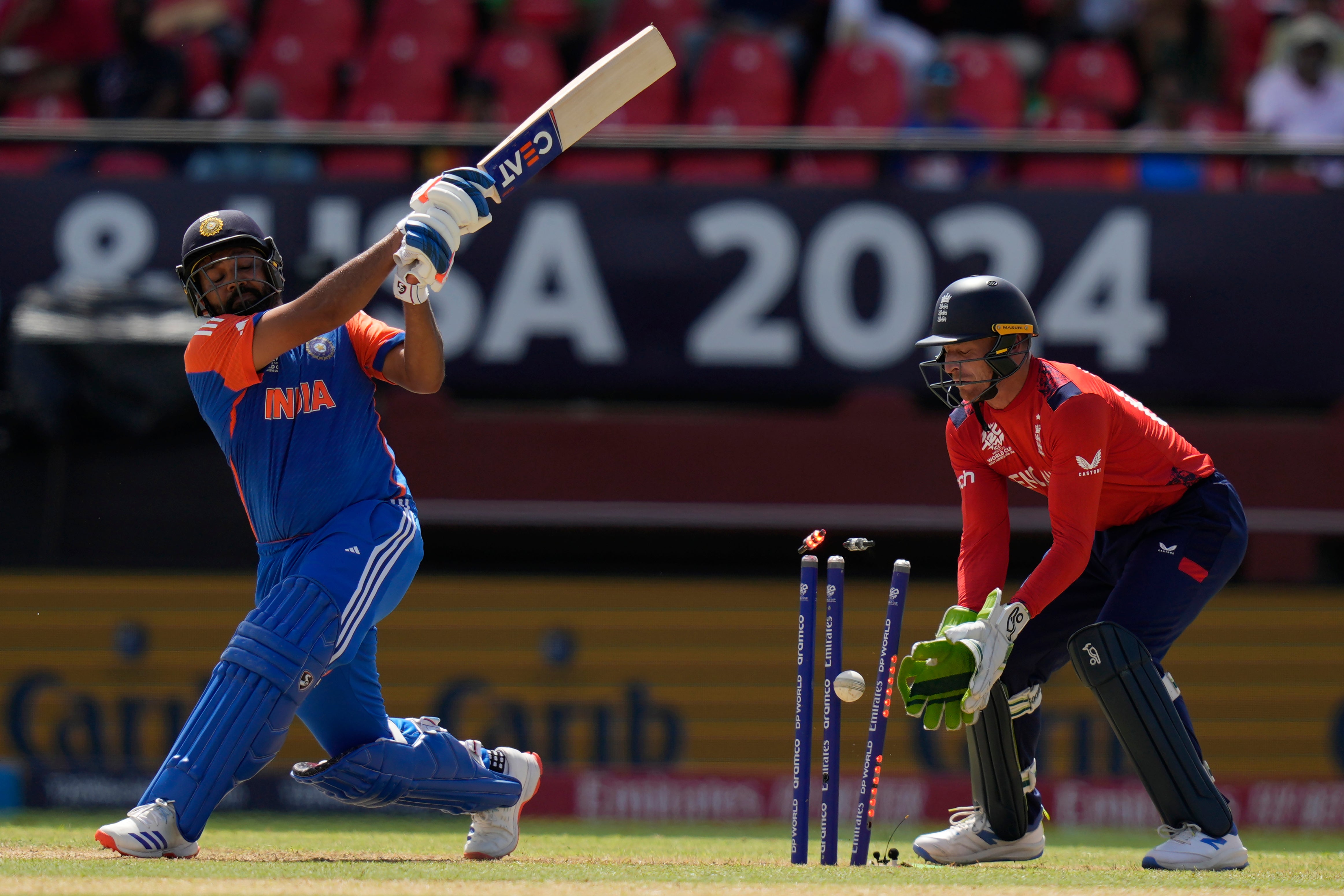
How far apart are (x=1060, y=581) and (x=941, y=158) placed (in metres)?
4.85

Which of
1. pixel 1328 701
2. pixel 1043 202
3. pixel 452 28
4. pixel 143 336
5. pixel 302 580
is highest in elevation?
pixel 452 28

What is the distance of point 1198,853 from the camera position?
4480 millimetres

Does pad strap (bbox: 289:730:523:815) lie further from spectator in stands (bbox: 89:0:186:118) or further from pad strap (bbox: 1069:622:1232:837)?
spectator in stands (bbox: 89:0:186:118)

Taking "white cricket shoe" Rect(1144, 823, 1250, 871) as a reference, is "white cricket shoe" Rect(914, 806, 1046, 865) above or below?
below

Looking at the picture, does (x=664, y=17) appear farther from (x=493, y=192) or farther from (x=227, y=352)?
(x=227, y=352)

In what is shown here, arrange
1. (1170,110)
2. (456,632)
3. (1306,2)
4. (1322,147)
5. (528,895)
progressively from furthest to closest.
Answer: (1306,2) → (1170,110) → (456,632) → (1322,147) → (528,895)

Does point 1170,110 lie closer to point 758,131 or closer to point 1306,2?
point 1306,2

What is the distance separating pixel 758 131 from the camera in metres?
8.21

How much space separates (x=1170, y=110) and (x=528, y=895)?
718 cm

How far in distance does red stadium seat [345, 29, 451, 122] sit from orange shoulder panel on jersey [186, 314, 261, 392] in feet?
18.1

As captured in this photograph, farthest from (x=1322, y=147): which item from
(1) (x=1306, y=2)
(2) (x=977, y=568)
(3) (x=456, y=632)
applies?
(3) (x=456, y=632)

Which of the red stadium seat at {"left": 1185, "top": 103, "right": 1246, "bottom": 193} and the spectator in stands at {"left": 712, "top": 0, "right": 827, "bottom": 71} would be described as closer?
the red stadium seat at {"left": 1185, "top": 103, "right": 1246, "bottom": 193}

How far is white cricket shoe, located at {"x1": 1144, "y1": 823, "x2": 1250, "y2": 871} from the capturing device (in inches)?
176

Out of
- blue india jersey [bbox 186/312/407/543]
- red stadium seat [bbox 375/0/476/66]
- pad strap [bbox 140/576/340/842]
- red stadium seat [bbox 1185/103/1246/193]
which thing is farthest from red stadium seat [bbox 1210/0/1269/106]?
pad strap [bbox 140/576/340/842]
